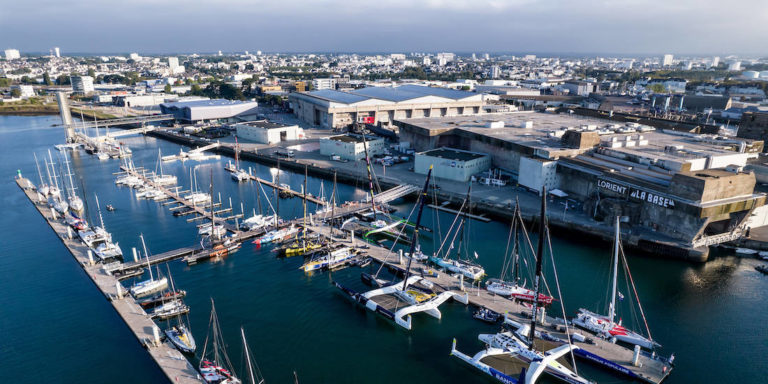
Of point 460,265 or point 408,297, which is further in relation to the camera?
point 460,265

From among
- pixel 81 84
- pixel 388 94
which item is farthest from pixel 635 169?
pixel 81 84

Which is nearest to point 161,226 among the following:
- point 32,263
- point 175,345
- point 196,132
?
point 32,263

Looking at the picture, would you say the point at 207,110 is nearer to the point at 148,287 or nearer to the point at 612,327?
the point at 148,287

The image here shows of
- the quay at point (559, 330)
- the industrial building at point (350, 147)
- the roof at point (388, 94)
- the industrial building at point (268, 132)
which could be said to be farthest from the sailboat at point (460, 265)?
the roof at point (388, 94)

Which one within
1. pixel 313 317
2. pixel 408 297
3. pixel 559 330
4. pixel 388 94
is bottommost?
pixel 313 317

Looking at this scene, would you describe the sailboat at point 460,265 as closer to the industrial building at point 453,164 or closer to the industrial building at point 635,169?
the industrial building at point 635,169

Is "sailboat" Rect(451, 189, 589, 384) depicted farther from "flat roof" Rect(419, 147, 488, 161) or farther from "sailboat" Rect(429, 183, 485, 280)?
"flat roof" Rect(419, 147, 488, 161)
